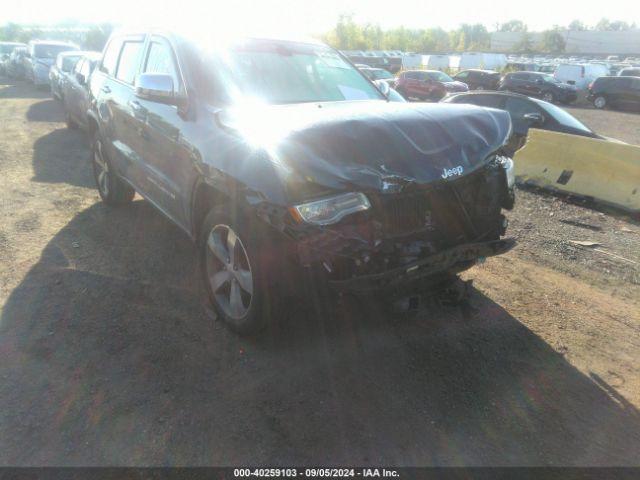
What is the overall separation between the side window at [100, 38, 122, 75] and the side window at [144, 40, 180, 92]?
114 cm

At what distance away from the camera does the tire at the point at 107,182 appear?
5.40m

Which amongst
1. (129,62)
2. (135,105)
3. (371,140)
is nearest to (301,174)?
(371,140)

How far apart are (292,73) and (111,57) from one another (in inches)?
104

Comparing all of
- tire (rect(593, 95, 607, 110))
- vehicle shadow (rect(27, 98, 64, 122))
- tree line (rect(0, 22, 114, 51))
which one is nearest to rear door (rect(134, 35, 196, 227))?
vehicle shadow (rect(27, 98, 64, 122))

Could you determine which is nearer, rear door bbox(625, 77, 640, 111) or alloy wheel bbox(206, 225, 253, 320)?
alloy wheel bbox(206, 225, 253, 320)

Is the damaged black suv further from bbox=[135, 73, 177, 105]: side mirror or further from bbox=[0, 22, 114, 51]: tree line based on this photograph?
bbox=[0, 22, 114, 51]: tree line

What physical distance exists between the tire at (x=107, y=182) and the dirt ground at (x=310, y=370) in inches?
39.7

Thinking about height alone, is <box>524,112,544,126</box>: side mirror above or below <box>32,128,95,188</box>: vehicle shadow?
above

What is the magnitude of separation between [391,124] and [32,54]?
66.8 feet

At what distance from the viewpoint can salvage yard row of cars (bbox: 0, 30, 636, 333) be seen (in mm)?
2492

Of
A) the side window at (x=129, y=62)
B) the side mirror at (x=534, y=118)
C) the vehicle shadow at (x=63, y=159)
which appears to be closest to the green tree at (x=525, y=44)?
the side mirror at (x=534, y=118)

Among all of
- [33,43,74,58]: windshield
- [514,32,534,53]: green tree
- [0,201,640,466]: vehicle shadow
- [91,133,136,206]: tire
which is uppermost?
[514,32,534,53]: green tree

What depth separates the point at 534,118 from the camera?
27.6 ft

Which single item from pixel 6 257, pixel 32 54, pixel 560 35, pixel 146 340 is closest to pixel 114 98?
pixel 6 257
